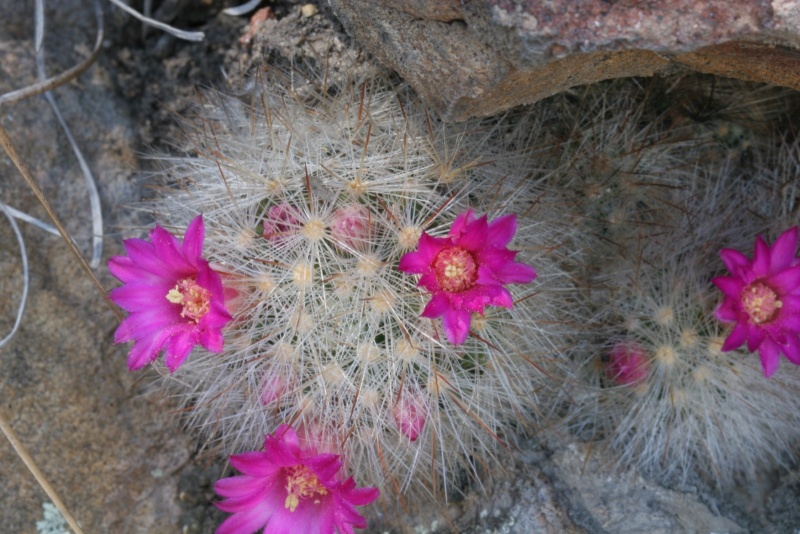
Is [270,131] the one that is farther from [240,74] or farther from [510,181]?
[510,181]

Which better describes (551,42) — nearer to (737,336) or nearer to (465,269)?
(465,269)

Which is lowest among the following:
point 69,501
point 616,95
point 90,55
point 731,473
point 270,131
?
point 731,473

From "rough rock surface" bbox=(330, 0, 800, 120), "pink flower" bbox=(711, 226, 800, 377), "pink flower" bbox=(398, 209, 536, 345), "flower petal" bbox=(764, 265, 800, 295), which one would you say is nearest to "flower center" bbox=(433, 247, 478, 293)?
"pink flower" bbox=(398, 209, 536, 345)

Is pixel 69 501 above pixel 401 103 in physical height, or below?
below

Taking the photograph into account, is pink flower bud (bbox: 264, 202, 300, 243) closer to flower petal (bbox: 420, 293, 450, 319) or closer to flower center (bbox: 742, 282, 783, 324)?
flower petal (bbox: 420, 293, 450, 319)

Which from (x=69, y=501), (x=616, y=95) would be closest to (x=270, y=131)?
(x=616, y=95)

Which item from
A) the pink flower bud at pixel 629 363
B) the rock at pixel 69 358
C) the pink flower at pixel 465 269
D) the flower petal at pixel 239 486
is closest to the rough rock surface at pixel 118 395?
the rock at pixel 69 358
